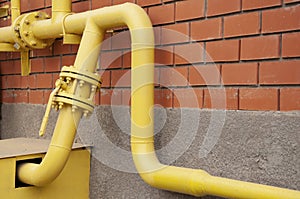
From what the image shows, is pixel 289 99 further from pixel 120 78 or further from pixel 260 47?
pixel 120 78

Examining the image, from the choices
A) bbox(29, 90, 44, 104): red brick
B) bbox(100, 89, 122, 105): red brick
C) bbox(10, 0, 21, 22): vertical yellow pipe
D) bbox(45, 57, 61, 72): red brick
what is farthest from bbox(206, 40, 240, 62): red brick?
bbox(10, 0, 21, 22): vertical yellow pipe

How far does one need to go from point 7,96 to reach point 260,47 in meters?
1.97

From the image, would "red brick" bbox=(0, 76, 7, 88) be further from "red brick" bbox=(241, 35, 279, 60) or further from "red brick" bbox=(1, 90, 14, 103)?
"red brick" bbox=(241, 35, 279, 60)

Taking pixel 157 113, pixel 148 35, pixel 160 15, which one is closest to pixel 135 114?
pixel 157 113

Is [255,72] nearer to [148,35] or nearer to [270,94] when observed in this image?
[270,94]

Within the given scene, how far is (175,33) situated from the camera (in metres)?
2.06

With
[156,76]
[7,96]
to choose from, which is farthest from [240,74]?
[7,96]

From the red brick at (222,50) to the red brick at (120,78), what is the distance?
50 cm

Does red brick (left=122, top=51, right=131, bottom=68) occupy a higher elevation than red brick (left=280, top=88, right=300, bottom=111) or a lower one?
higher

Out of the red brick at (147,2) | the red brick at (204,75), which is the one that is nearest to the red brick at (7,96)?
the red brick at (147,2)

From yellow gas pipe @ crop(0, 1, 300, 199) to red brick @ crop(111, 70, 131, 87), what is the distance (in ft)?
0.56

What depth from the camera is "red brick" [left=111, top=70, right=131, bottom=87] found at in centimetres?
229

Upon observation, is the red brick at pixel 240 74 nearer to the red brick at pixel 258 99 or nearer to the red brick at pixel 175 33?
the red brick at pixel 258 99

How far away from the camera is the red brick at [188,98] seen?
1.97 m
